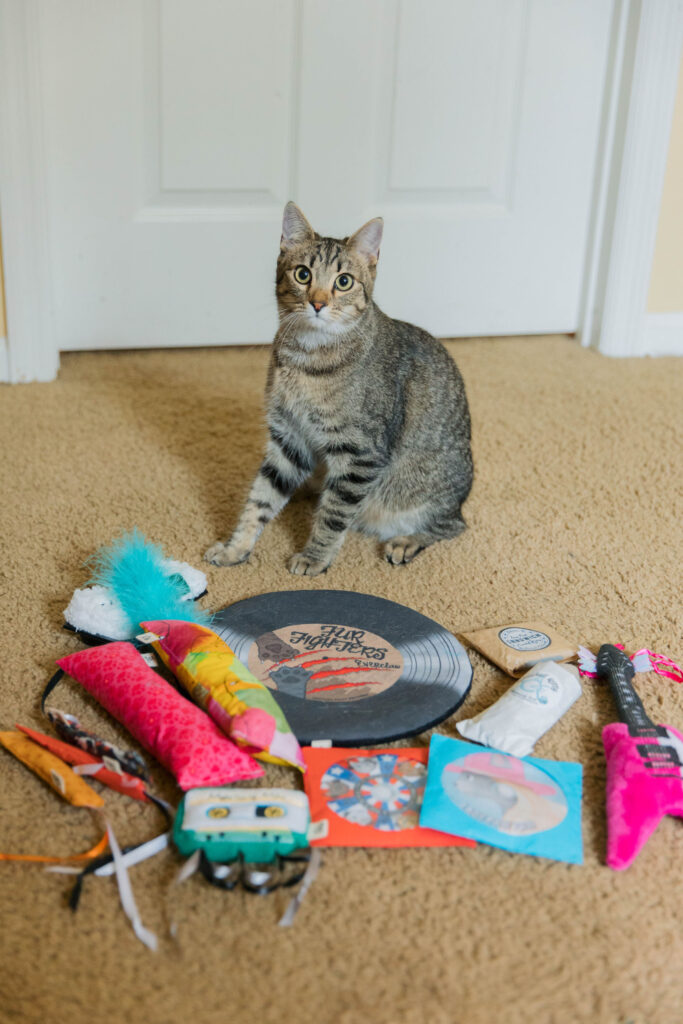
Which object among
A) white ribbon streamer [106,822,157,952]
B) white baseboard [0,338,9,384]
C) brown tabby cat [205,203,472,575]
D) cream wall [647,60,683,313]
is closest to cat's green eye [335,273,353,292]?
brown tabby cat [205,203,472,575]

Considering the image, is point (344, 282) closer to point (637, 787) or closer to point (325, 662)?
point (325, 662)

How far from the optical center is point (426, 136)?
7.41ft

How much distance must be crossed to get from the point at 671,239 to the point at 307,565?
60.6 inches

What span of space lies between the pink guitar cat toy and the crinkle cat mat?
1.79 feet

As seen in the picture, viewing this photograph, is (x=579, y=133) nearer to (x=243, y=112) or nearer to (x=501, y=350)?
(x=501, y=350)

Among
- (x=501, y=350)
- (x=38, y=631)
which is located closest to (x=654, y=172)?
(x=501, y=350)

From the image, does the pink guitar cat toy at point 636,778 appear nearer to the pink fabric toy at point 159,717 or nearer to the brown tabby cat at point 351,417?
the pink fabric toy at point 159,717

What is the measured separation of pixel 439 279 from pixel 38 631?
150cm

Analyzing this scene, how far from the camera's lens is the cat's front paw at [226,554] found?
148cm

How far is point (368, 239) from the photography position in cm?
145

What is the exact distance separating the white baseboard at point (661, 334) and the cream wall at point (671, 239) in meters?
0.02

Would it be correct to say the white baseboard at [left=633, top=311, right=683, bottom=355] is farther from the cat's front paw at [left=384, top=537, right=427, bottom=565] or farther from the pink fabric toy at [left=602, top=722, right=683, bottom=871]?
the pink fabric toy at [left=602, top=722, right=683, bottom=871]

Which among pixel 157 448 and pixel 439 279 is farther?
pixel 439 279

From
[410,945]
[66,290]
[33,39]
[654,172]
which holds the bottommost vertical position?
[410,945]
